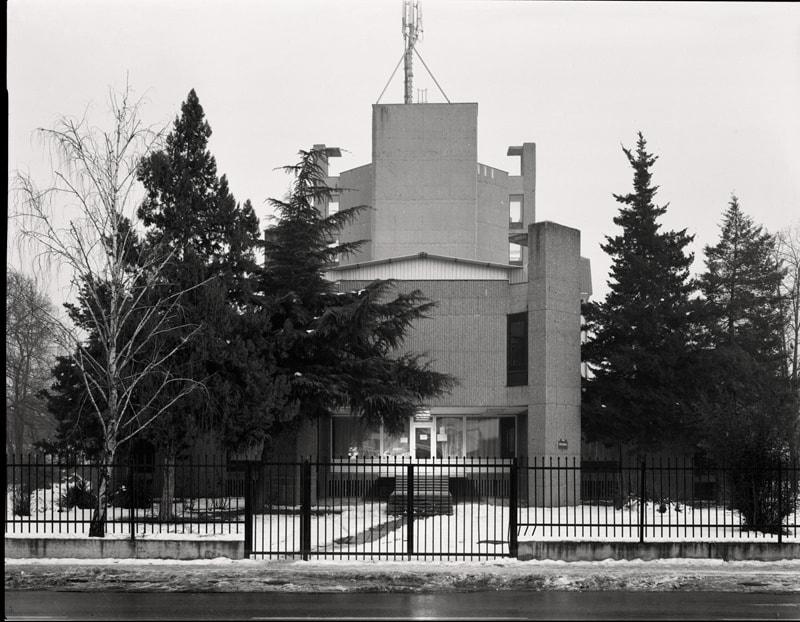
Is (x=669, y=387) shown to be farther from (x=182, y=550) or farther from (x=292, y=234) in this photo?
(x=182, y=550)

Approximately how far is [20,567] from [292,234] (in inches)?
696

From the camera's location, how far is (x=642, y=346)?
42562mm

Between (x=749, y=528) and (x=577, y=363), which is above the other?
(x=577, y=363)

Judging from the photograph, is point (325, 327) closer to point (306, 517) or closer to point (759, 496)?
point (306, 517)

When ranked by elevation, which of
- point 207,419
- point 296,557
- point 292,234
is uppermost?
point 292,234

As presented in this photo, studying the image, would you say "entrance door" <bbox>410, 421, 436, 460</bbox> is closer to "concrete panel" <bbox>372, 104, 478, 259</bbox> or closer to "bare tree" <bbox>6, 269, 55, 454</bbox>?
"concrete panel" <bbox>372, 104, 478, 259</bbox>

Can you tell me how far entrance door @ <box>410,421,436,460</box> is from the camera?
41031mm

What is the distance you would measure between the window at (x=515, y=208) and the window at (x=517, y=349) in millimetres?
34947

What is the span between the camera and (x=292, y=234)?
33.6 m

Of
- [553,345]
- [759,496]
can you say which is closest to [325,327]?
[553,345]

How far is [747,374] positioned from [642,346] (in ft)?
14.5

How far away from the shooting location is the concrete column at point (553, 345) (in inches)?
1464

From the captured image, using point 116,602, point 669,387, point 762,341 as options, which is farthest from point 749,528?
point 762,341

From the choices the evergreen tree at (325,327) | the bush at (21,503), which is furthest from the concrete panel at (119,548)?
the evergreen tree at (325,327)
